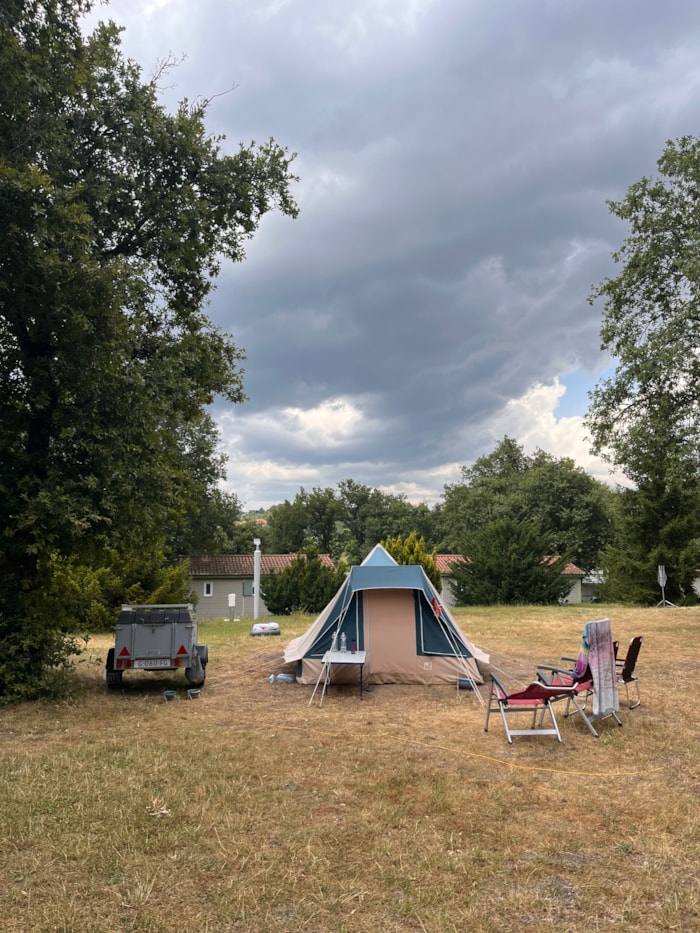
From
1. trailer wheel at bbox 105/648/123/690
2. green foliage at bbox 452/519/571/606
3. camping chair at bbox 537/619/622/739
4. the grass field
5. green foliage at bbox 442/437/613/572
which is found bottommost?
the grass field

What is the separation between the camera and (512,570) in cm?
2827

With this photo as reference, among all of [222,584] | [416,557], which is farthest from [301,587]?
[222,584]

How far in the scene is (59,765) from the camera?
5.70 m

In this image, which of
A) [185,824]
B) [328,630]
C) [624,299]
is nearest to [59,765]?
[185,824]

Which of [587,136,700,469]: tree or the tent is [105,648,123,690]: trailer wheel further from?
[587,136,700,469]: tree

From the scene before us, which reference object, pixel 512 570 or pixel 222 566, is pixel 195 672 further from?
pixel 222 566

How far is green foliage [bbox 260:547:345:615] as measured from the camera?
2853 centimetres

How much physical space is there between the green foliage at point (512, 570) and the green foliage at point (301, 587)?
643 centimetres

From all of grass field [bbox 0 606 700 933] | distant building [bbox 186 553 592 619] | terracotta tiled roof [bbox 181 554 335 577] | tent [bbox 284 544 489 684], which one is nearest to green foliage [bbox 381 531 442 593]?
tent [bbox 284 544 489 684]

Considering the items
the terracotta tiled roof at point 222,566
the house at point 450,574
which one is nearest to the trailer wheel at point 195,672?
the house at point 450,574

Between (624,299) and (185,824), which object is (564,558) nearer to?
(624,299)

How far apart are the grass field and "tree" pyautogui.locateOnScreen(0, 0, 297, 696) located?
2.15 meters

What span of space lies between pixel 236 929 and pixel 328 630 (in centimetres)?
696

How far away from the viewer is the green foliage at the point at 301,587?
28531mm
